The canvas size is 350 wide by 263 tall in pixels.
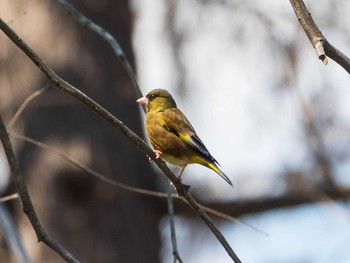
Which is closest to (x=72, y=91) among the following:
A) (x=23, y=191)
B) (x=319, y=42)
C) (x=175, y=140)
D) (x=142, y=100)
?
(x=23, y=191)

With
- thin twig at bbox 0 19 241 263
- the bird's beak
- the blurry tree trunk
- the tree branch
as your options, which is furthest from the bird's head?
the blurry tree trunk

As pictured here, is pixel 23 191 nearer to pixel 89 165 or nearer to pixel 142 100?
pixel 142 100

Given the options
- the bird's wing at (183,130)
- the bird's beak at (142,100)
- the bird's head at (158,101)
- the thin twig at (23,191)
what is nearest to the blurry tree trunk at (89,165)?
the bird's head at (158,101)

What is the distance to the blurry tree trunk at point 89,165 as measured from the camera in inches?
208

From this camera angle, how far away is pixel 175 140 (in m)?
3.19

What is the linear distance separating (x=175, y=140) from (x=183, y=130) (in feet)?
0.27

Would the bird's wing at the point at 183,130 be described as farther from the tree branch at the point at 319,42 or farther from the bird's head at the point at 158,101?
the tree branch at the point at 319,42

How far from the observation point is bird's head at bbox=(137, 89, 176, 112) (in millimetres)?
3482

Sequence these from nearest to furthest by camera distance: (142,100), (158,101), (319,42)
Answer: (319,42), (142,100), (158,101)

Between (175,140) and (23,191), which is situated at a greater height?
(175,140)

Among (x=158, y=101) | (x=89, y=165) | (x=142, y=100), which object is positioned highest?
(x=89, y=165)

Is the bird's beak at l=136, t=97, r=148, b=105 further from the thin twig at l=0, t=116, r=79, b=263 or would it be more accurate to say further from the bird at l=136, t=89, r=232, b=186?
the thin twig at l=0, t=116, r=79, b=263

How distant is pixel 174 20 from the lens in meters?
6.54

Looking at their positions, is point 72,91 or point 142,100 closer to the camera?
point 72,91
